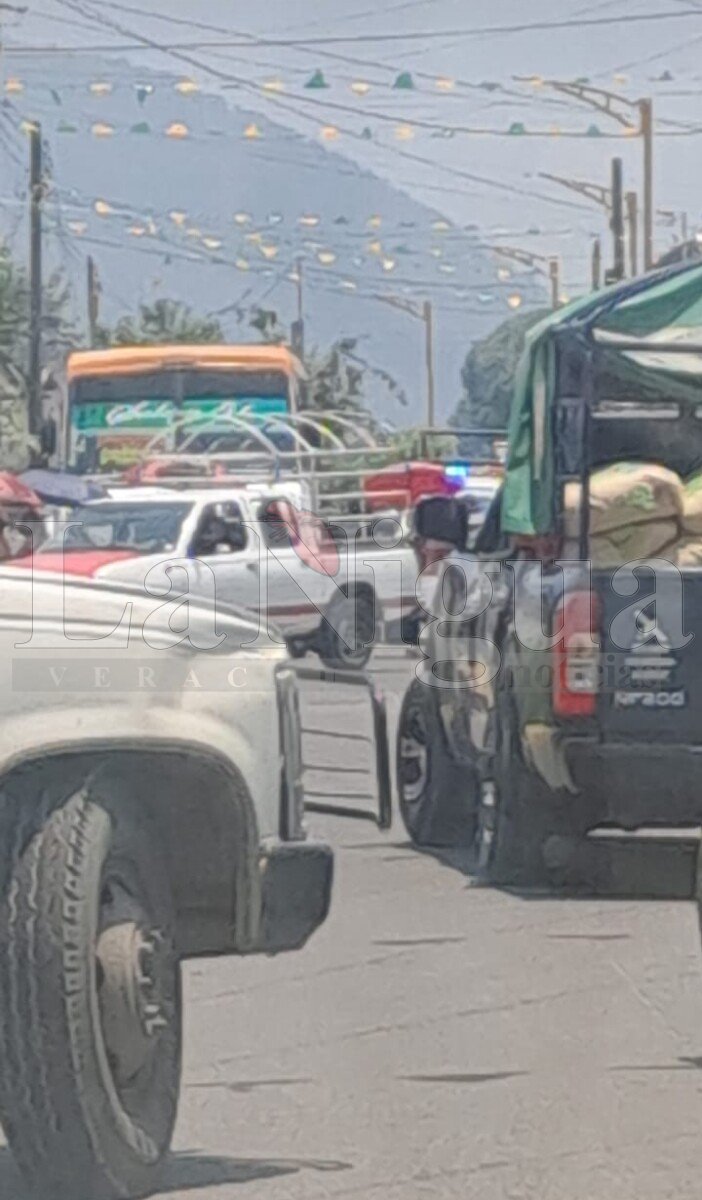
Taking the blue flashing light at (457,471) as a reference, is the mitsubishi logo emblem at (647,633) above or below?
above

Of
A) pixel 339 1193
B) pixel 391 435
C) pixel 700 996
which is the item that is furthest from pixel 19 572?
pixel 391 435

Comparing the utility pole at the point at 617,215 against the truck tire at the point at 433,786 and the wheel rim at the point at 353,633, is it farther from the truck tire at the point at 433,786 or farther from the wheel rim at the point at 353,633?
the truck tire at the point at 433,786

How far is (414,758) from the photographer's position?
569 inches

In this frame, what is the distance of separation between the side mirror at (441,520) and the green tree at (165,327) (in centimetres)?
8412

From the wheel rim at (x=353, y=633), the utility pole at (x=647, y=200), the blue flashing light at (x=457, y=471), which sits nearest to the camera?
the wheel rim at (x=353, y=633)

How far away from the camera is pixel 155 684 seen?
6.38 metres

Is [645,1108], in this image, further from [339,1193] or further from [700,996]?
[700,996]

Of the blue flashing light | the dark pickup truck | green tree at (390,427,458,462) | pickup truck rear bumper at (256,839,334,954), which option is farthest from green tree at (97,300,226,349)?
pickup truck rear bumper at (256,839,334,954)

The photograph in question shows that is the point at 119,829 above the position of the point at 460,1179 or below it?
above

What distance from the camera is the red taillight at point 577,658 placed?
1027cm

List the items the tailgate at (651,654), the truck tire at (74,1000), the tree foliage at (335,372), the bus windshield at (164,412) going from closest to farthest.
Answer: the truck tire at (74,1000) → the tailgate at (651,654) → the bus windshield at (164,412) → the tree foliage at (335,372)

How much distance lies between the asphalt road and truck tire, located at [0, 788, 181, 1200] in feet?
1.29

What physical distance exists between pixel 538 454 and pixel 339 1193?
6.61 meters

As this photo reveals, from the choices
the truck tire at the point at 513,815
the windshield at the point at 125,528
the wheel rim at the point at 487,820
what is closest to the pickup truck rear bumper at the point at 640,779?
the truck tire at the point at 513,815
